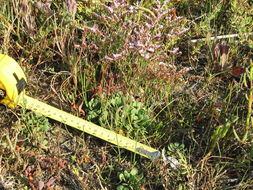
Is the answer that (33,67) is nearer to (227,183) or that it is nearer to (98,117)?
(98,117)

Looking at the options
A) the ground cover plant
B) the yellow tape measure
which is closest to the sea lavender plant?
the ground cover plant

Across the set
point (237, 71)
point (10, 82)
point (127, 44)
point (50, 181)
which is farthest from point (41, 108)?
point (237, 71)

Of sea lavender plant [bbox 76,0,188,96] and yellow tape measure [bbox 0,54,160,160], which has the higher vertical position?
sea lavender plant [bbox 76,0,188,96]

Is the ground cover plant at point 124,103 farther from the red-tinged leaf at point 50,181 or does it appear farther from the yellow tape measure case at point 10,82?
the yellow tape measure case at point 10,82

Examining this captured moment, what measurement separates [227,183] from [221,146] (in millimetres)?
258

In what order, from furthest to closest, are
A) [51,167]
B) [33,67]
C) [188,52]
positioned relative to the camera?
[188,52] < [33,67] < [51,167]

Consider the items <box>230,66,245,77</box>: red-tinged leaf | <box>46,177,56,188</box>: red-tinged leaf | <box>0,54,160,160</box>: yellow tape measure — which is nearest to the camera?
<box>46,177,56,188</box>: red-tinged leaf

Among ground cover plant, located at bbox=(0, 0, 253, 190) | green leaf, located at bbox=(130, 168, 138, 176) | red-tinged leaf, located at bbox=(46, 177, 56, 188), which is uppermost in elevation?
ground cover plant, located at bbox=(0, 0, 253, 190)

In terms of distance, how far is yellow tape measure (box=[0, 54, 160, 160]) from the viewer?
227cm

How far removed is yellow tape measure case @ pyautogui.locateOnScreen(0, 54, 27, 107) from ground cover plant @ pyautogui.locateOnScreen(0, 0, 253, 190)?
113mm

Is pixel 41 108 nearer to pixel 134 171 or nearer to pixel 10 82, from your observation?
pixel 10 82

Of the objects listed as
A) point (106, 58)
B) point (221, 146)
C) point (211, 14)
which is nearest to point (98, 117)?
point (106, 58)

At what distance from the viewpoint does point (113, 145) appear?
2369 millimetres

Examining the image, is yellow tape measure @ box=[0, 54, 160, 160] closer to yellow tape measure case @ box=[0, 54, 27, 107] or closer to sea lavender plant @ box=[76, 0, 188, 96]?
yellow tape measure case @ box=[0, 54, 27, 107]
